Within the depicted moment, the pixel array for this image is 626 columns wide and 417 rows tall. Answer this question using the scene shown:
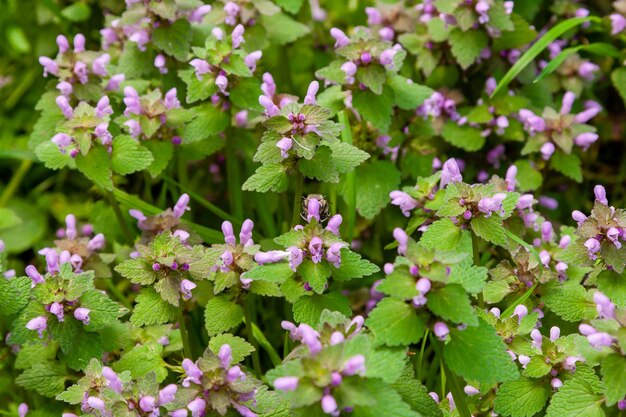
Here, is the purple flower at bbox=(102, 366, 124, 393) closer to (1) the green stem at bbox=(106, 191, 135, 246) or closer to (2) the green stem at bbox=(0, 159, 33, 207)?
(1) the green stem at bbox=(106, 191, 135, 246)

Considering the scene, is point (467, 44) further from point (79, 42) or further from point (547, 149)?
point (79, 42)

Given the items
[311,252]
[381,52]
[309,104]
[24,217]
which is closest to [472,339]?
[311,252]

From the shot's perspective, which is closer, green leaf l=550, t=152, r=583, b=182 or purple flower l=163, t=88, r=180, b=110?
purple flower l=163, t=88, r=180, b=110

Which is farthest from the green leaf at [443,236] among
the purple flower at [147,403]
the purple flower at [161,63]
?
the purple flower at [161,63]

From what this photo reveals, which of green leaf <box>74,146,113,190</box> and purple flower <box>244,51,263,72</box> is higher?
purple flower <box>244,51,263,72</box>

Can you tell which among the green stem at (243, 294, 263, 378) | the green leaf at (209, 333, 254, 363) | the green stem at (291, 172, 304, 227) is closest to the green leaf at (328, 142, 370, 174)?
the green stem at (291, 172, 304, 227)

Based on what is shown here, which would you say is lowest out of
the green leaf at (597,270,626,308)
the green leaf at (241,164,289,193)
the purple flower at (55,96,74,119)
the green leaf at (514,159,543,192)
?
the green leaf at (514,159,543,192)

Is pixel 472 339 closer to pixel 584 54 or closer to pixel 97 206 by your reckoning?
pixel 97 206
